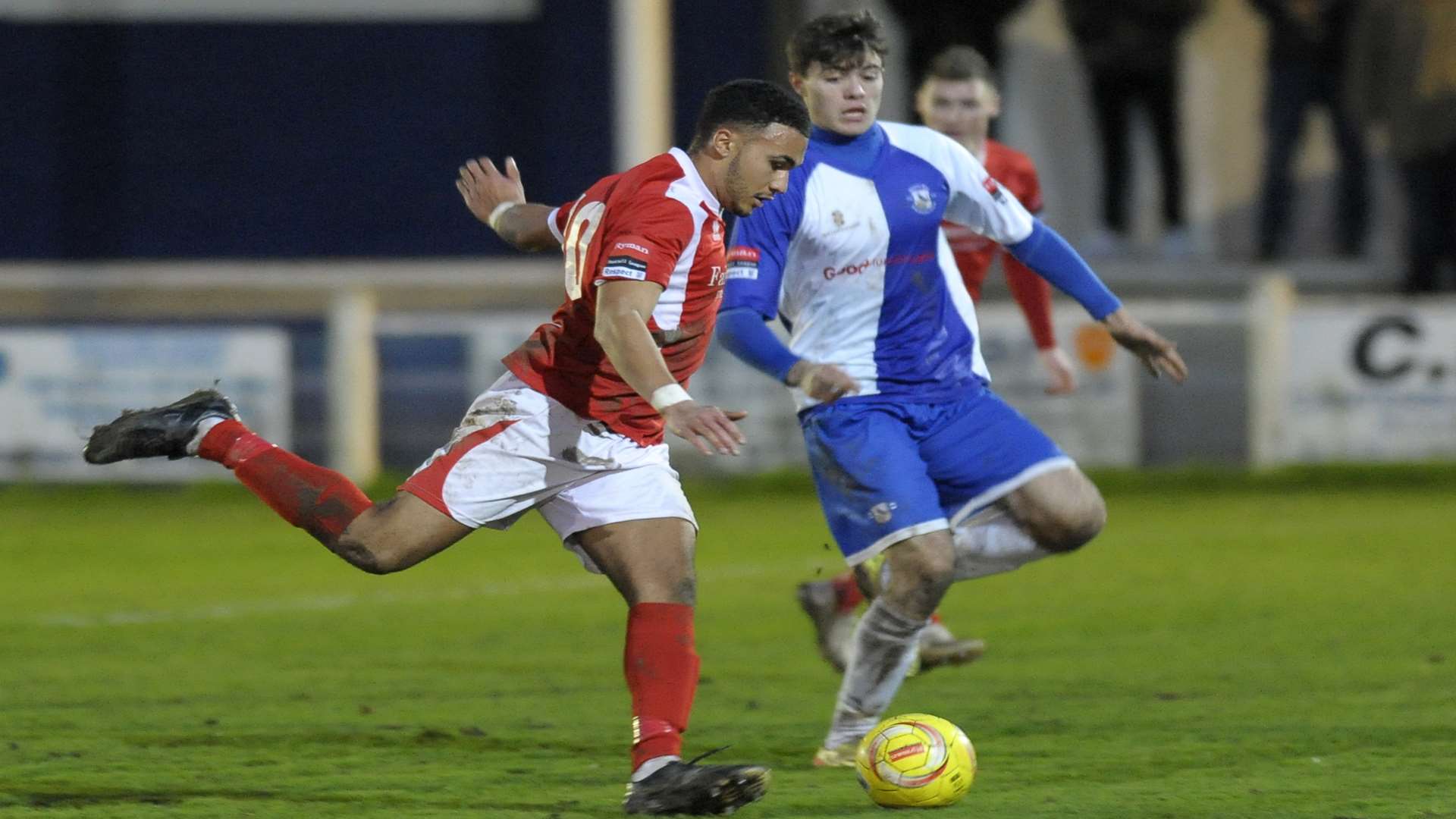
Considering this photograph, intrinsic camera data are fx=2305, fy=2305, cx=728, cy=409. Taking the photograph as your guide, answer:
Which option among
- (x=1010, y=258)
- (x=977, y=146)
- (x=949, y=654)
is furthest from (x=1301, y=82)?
(x=949, y=654)

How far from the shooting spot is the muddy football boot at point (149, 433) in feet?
18.7

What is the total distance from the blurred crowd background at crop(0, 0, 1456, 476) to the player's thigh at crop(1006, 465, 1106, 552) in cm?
1385

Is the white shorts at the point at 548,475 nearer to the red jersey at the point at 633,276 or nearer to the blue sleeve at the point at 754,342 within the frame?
the red jersey at the point at 633,276

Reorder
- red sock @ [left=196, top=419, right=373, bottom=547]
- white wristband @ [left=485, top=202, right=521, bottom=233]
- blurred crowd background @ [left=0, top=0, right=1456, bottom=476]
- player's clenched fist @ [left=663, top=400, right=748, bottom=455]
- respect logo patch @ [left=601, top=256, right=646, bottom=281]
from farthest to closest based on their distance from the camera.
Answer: blurred crowd background @ [left=0, top=0, right=1456, bottom=476] < white wristband @ [left=485, top=202, right=521, bottom=233] < red sock @ [left=196, top=419, right=373, bottom=547] < respect logo patch @ [left=601, top=256, right=646, bottom=281] < player's clenched fist @ [left=663, top=400, right=748, bottom=455]

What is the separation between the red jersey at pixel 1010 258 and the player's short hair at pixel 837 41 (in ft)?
4.60

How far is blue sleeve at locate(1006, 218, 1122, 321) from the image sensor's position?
6.23m

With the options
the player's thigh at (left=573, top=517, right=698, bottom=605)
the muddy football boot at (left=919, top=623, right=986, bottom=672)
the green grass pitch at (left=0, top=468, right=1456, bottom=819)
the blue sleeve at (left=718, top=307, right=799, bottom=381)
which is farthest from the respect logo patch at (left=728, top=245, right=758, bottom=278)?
the muddy football boot at (left=919, top=623, right=986, bottom=672)

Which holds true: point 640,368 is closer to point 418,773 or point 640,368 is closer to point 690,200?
point 690,200

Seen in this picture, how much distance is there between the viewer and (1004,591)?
1019 centimetres

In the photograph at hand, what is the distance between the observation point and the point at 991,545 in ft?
20.2

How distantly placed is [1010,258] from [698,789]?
291cm

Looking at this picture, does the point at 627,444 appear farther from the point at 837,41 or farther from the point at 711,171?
the point at 837,41

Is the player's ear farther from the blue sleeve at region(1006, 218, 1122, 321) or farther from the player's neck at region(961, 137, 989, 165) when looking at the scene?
the player's neck at region(961, 137, 989, 165)

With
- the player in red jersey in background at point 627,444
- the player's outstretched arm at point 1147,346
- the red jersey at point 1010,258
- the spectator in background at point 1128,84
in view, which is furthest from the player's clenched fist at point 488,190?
the spectator in background at point 1128,84
